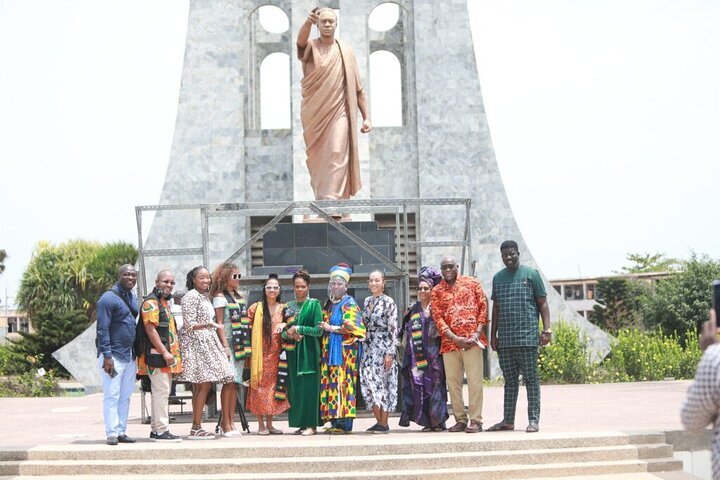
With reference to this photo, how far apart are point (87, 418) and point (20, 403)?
4461 mm

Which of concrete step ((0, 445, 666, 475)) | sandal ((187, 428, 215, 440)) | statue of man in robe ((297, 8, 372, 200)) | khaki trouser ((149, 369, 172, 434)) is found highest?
statue of man in robe ((297, 8, 372, 200))

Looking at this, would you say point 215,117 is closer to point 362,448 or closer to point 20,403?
point 20,403

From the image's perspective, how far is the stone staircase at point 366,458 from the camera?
8.29m

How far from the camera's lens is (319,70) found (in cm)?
1332

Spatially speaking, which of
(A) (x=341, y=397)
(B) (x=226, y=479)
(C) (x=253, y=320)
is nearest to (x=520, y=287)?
(A) (x=341, y=397)

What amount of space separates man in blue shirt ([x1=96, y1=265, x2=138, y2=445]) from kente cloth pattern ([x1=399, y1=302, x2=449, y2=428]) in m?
2.50

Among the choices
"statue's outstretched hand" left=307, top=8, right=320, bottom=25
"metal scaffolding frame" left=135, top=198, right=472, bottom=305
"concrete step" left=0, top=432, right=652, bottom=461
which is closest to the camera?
"concrete step" left=0, top=432, right=652, bottom=461

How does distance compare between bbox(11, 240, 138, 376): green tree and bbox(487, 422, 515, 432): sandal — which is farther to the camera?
bbox(11, 240, 138, 376): green tree

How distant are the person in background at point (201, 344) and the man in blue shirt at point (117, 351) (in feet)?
1.59

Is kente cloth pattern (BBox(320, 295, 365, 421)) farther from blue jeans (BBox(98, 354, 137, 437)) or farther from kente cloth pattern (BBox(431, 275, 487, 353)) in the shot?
blue jeans (BBox(98, 354, 137, 437))

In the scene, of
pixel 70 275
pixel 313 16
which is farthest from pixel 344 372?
pixel 70 275

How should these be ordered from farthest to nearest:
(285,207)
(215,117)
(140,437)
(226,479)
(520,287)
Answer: (215,117)
(285,207)
(140,437)
(520,287)
(226,479)

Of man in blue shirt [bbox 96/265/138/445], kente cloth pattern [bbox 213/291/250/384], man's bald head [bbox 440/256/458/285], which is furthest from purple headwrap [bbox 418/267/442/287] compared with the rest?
man in blue shirt [bbox 96/265/138/445]

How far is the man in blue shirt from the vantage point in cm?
912
